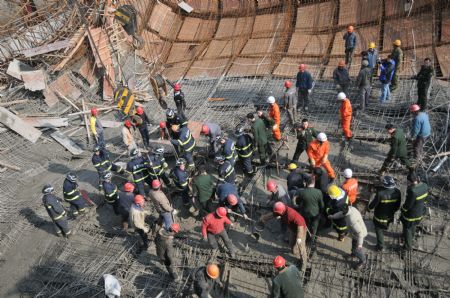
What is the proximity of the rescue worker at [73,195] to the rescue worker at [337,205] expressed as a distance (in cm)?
646

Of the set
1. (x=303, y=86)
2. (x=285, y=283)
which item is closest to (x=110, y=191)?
(x=285, y=283)

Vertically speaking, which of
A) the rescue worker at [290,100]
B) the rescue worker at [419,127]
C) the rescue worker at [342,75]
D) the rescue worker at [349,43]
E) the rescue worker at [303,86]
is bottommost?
the rescue worker at [419,127]

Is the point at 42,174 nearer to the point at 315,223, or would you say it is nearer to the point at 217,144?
the point at 217,144

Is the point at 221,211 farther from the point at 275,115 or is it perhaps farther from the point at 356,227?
the point at 275,115

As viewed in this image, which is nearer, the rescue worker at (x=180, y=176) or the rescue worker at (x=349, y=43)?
the rescue worker at (x=180, y=176)

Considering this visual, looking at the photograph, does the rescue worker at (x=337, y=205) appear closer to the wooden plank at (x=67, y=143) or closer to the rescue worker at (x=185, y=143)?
the rescue worker at (x=185, y=143)

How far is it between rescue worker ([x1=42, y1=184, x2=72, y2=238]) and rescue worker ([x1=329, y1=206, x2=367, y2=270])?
673 cm

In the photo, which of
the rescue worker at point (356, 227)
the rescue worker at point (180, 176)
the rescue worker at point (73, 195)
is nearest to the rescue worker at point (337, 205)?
the rescue worker at point (356, 227)

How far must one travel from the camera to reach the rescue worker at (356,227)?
8.30m

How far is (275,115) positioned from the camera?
1191cm

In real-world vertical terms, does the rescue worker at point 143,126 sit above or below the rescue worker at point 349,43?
below

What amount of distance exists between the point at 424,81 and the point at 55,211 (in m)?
10.2

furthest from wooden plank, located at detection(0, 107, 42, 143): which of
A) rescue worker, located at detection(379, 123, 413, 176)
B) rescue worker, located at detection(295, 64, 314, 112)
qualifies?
rescue worker, located at detection(379, 123, 413, 176)

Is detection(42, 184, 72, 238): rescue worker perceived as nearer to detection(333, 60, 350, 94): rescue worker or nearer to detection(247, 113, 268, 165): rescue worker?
detection(247, 113, 268, 165): rescue worker
